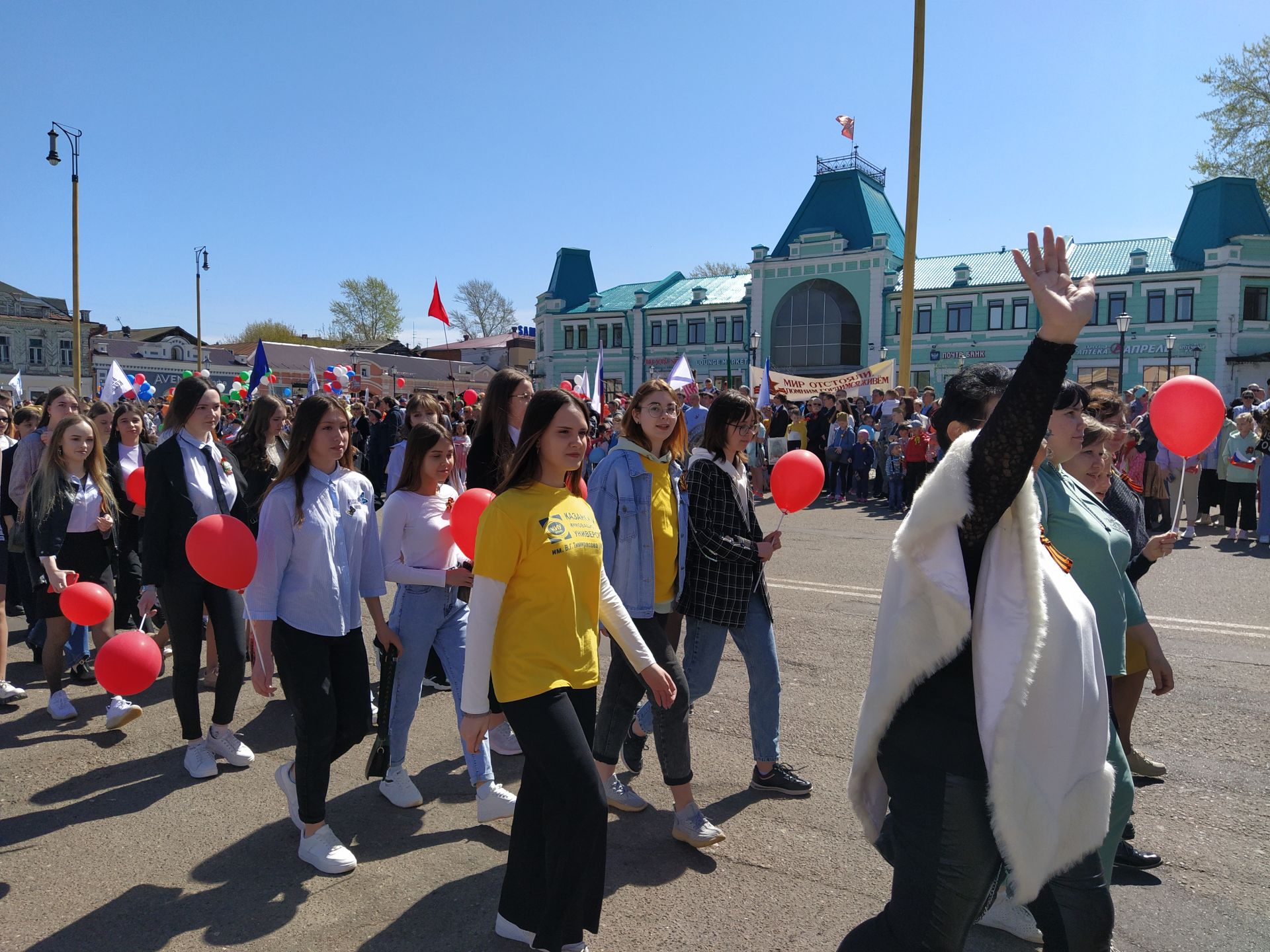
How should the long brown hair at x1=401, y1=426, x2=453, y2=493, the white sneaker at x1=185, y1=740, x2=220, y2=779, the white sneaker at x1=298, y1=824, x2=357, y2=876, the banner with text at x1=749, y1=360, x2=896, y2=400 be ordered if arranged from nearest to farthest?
the white sneaker at x1=298, y1=824, x2=357, y2=876, the long brown hair at x1=401, y1=426, x2=453, y2=493, the white sneaker at x1=185, y1=740, x2=220, y2=779, the banner with text at x1=749, y1=360, x2=896, y2=400

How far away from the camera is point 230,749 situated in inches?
178

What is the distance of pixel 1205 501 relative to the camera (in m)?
13.2

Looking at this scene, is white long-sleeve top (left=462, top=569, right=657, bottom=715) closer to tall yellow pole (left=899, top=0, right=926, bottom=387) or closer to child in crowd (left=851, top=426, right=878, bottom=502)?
tall yellow pole (left=899, top=0, right=926, bottom=387)

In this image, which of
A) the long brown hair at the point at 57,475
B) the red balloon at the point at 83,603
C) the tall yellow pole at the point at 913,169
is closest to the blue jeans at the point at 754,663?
the red balloon at the point at 83,603

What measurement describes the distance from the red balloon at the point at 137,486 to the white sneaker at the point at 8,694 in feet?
4.58

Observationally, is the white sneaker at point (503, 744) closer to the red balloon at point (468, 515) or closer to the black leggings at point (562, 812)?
the red balloon at point (468, 515)

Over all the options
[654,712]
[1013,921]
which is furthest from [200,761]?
[1013,921]

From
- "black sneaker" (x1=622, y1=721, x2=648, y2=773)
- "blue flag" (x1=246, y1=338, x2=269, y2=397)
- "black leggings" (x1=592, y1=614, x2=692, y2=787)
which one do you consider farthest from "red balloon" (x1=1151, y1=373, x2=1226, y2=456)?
"blue flag" (x1=246, y1=338, x2=269, y2=397)

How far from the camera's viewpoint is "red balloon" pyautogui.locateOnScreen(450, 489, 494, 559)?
4031 millimetres

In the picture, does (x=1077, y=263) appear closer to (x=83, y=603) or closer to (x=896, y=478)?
(x=896, y=478)

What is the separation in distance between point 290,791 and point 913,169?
11.7 m

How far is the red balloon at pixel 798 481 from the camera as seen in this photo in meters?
4.76

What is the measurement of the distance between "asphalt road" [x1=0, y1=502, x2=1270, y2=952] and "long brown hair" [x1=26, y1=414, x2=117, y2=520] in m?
1.34

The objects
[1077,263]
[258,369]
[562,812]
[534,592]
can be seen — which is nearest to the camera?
[562,812]
